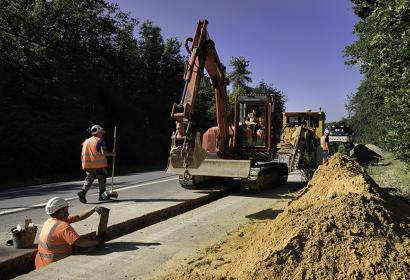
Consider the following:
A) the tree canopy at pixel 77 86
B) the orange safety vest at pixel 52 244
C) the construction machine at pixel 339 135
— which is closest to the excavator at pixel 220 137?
the orange safety vest at pixel 52 244

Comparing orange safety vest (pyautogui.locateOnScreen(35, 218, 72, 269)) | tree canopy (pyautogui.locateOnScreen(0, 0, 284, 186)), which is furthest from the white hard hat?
tree canopy (pyautogui.locateOnScreen(0, 0, 284, 186))

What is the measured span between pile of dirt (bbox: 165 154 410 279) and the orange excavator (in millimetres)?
4026

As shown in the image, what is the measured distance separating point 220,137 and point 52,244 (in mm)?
6869

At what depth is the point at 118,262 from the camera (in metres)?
5.09

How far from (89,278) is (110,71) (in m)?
25.0

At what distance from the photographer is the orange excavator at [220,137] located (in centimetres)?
910

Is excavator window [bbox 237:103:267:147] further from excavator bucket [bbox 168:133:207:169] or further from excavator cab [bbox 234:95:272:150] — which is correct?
excavator bucket [bbox 168:133:207:169]

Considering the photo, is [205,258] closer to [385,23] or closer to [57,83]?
[385,23]

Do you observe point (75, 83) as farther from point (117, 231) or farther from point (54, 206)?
point (54, 206)

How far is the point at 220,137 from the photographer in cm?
1159

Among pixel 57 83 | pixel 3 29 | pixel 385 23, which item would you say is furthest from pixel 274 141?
pixel 3 29

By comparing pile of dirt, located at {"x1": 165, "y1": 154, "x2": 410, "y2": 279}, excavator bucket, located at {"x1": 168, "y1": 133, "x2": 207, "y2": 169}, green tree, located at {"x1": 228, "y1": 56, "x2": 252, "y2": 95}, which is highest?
green tree, located at {"x1": 228, "y1": 56, "x2": 252, "y2": 95}

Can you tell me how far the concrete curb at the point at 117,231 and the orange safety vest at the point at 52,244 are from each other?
25 cm

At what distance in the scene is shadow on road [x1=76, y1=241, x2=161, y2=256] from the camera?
5.46 m
